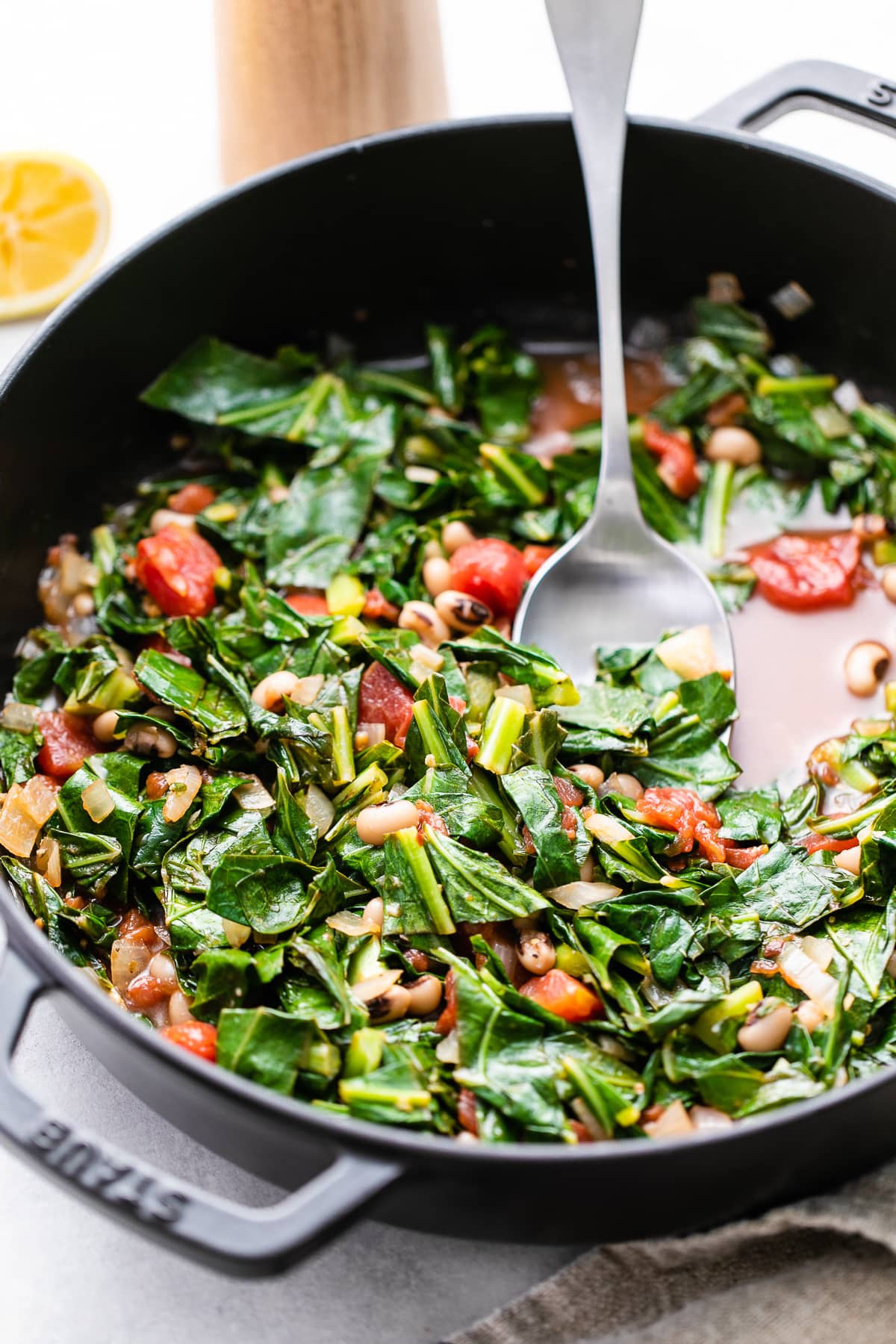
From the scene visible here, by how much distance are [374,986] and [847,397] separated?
2.15m

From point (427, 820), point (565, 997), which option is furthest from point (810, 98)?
point (565, 997)

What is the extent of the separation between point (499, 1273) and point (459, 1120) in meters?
A: 0.36

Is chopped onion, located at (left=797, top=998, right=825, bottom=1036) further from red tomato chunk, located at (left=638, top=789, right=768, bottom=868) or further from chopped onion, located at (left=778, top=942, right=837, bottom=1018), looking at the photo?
red tomato chunk, located at (left=638, top=789, right=768, bottom=868)

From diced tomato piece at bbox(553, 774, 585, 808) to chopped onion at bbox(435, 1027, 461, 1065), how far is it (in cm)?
57

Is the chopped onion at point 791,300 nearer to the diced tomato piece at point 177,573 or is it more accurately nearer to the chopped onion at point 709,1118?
the diced tomato piece at point 177,573

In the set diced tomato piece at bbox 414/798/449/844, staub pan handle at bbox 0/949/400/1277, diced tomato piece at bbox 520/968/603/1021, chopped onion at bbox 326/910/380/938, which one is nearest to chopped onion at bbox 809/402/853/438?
diced tomato piece at bbox 414/798/449/844

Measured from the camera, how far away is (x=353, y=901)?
8.70ft

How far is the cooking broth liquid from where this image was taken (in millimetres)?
3053

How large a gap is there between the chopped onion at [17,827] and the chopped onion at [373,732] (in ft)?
2.38

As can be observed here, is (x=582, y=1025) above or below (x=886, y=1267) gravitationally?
above

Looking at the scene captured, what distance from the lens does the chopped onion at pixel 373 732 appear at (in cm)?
289

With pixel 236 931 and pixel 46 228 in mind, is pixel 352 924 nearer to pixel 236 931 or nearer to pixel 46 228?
pixel 236 931

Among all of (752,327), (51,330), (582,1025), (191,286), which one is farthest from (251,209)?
(582,1025)

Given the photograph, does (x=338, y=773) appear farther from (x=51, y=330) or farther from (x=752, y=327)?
(x=752, y=327)
